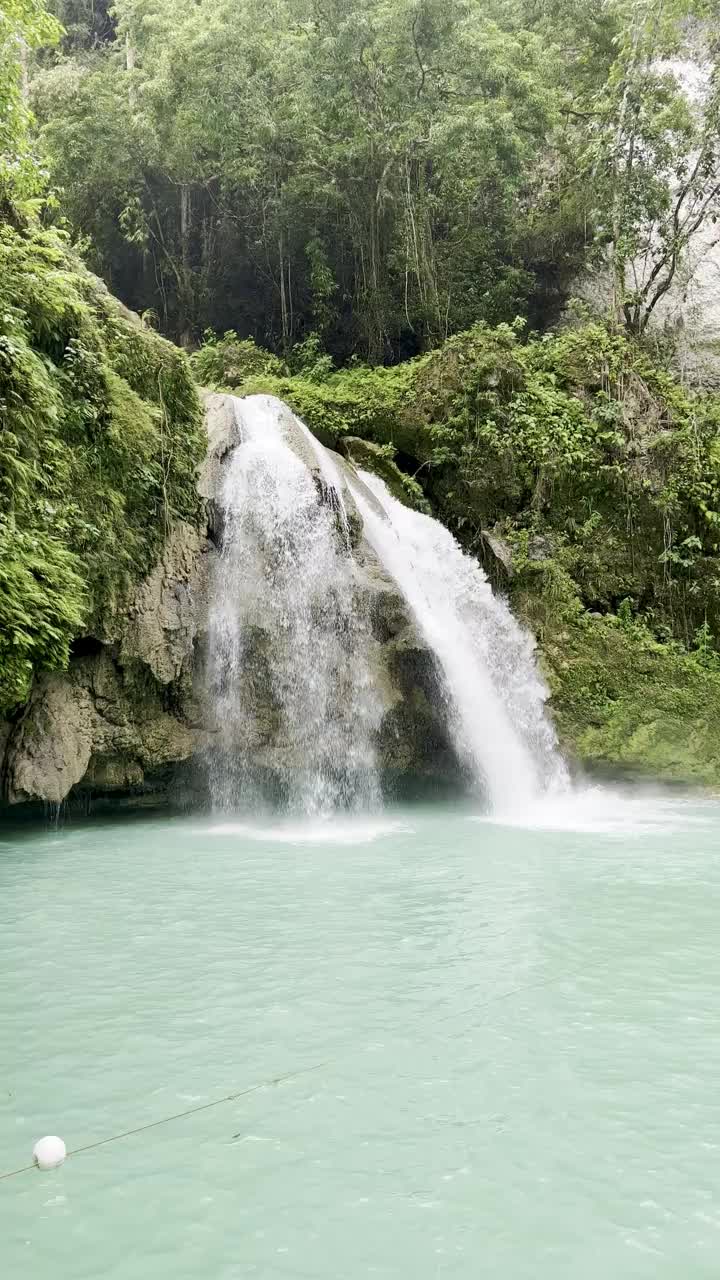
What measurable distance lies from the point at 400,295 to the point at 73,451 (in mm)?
12251

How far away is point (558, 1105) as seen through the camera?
328cm

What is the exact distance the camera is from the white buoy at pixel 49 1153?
114 inches

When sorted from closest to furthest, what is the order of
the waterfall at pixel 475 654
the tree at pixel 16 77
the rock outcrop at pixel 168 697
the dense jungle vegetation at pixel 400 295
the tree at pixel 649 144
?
1. the tree at pixel 16 77
2. the rock outcrop at pixel 168 697
3. the dense jungle vegetation at pixel 400 295
4. the waterfall at pixel 475 654
5. the tree at pixel 649 144

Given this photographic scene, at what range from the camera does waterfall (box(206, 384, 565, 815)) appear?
35.1 feet

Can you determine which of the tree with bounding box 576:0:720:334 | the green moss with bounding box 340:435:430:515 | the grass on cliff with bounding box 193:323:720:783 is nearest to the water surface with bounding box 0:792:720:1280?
the grass on cliff with bounding box 193:323:720:783

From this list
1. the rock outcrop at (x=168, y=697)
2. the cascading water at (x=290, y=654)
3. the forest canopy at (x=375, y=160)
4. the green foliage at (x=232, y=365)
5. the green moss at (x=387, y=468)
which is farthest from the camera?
the forest canopy at (x=375, y=160)

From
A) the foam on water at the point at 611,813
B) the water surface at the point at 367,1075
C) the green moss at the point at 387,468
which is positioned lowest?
the water surface at the point at 367,1075

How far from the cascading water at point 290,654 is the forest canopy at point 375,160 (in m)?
9.35

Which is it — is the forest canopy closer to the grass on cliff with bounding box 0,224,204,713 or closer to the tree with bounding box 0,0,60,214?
the tree with bounding box 0,0,60,214

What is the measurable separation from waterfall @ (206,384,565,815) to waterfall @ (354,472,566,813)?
3cm

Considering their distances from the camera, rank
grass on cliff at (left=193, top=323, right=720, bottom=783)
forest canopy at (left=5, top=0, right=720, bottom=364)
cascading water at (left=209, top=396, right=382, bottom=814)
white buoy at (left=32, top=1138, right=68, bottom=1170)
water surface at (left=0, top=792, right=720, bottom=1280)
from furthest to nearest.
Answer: forest canopy at (left=5, top=0, right=720, bottom=364), grass on cliff at (left=193, top=323, right=720, bottom=783), cascading water at (left=209, top=396, right=382, bottom=814), white buoy at (left=32, top=1138, right=68, bottom=1170), water surface at (left=0, top=792, right=720, bottom=1280)

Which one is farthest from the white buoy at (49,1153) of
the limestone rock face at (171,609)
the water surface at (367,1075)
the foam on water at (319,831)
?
the limestone rock face at (171,609)

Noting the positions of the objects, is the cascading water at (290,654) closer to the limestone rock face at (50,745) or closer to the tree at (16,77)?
the limestone rock face at (50,745)

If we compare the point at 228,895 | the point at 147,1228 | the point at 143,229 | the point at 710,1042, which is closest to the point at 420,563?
the point at 228,895
